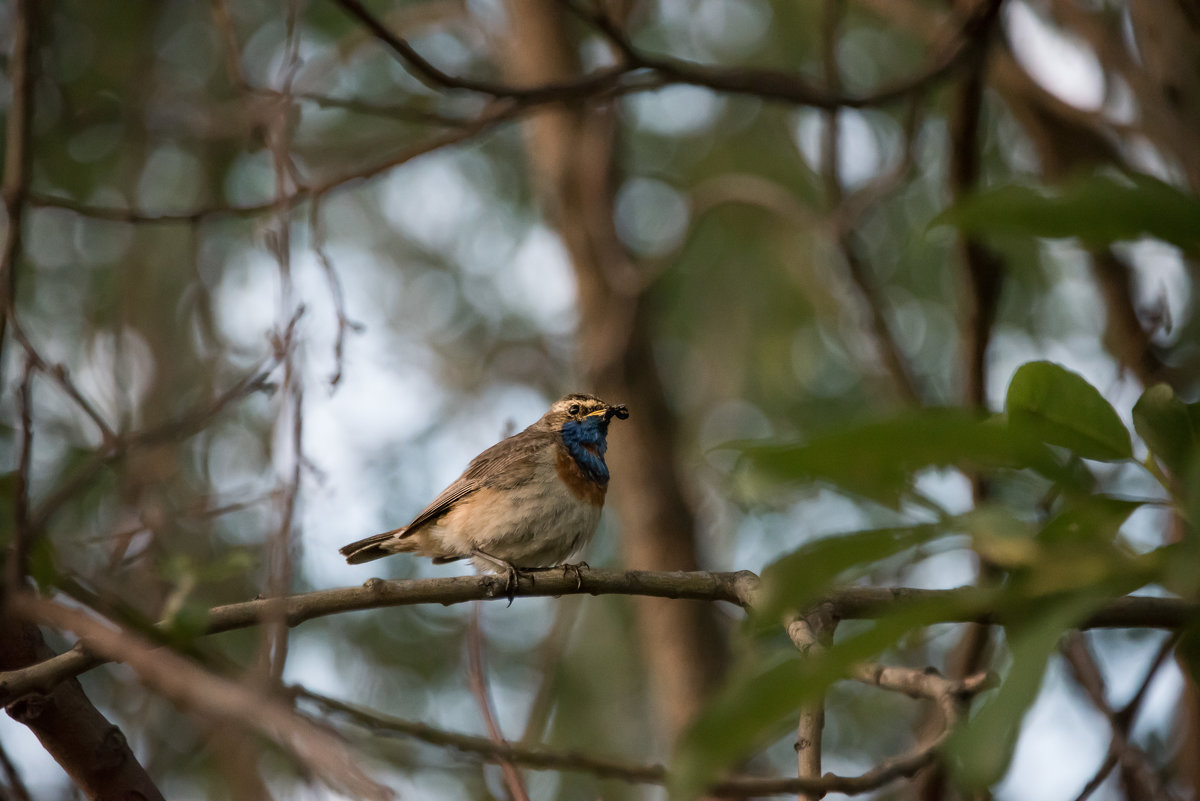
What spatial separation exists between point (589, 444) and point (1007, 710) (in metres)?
6.15

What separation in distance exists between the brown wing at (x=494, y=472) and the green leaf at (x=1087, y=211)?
5413 mm

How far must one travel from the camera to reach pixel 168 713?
23.3 feet

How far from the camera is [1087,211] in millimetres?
1338

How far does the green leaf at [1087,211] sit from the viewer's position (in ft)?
4.37

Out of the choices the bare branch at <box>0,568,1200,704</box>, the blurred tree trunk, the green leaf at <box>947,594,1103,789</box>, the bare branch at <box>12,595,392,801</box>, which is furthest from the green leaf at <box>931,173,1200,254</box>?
the blurred tree trunk

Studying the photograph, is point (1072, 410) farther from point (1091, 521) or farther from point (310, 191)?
point (310, 191)

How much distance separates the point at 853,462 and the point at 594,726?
9394 mm

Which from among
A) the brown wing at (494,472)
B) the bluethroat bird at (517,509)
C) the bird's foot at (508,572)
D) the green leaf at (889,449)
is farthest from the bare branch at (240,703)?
the brown wing at (494,472)

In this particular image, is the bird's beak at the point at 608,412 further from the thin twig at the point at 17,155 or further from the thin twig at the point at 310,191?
the thin twig at the point at 17,155

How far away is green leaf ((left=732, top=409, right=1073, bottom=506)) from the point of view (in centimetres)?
119

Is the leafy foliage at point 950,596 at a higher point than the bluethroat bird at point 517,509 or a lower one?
lower

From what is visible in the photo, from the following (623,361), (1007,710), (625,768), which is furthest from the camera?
(623,361)

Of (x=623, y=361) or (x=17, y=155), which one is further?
(x=623, y=361)

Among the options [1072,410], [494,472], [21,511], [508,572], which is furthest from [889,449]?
[494,472]
